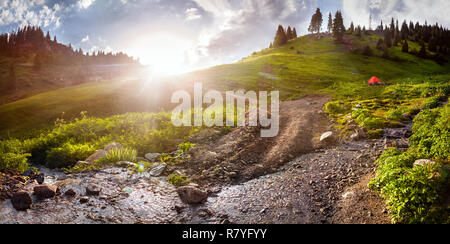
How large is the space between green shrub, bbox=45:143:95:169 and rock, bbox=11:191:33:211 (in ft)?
15.8

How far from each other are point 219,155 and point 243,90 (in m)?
23.9

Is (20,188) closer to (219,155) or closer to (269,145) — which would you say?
(219,155)

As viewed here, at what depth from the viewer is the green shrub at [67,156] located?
10.0 metres

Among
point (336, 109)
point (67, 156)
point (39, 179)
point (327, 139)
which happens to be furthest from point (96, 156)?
point (336, 109)

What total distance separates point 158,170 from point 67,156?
17.5 ft

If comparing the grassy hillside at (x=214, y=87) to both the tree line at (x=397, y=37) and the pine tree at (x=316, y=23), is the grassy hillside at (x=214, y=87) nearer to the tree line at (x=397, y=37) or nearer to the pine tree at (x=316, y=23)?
the tree line at (x=397, y=37)

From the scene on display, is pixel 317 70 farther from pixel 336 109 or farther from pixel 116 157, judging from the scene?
pixel 116 157

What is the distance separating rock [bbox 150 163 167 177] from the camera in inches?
338

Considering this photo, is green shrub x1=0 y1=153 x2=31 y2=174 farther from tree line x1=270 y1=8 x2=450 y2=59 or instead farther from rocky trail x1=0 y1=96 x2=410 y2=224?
tree line x1=270 y1=8 x2=450 y2=59

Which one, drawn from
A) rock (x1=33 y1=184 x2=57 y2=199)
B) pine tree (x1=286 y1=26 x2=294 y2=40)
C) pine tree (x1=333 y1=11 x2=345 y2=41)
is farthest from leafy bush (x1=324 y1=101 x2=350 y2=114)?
pine tree (x1=286 y1=26 x2=294 y2=40)

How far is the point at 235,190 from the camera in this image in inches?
282

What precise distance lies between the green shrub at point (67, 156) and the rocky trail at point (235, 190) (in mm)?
780

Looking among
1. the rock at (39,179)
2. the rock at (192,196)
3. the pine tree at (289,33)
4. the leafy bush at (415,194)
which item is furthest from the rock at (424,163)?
the pine tree at (289,33)
